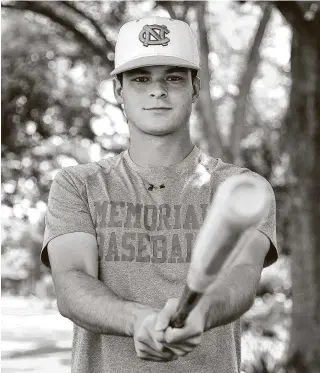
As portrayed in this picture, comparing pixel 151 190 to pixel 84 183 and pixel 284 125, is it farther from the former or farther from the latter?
pixel 284 125

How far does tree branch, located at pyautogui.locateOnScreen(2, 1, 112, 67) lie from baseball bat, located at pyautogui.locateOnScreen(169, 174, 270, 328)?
10.2 m

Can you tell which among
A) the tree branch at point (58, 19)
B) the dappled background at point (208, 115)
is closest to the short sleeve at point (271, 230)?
the dappled background at point (208, 115)

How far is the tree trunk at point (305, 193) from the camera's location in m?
9.57

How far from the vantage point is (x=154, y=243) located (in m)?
2.76

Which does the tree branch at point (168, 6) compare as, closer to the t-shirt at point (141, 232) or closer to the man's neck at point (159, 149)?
the man's neck at point (159, 149)

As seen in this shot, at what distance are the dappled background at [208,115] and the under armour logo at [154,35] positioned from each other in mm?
6951

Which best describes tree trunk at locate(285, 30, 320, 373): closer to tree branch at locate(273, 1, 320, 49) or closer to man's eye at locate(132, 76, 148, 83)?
tree branch at locate(273, 1, 320, 49)

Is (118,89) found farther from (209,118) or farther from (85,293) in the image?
(209,118)

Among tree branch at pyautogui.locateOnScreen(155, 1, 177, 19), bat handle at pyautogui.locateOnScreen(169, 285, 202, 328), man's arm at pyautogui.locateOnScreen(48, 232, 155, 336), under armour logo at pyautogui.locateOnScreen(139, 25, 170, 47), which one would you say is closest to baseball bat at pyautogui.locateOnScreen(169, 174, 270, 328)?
bat handle at pyautogui.locateOnScreen(169, 285, 202, 328)

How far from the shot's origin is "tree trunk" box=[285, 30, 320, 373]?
957 centimetres

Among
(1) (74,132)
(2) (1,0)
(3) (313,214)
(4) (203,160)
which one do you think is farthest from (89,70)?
(4) (203,160)

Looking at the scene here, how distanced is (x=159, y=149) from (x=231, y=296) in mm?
752

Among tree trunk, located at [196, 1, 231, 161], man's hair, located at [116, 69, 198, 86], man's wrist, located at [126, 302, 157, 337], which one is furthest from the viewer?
tree trunk, located at [196, 1, 231, 161]

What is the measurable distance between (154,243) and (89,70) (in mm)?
12155
